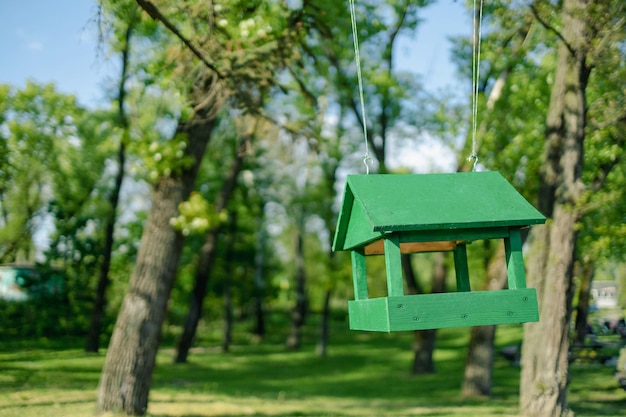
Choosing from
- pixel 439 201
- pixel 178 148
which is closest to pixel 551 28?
pixel 178 148

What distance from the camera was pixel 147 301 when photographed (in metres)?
9.23

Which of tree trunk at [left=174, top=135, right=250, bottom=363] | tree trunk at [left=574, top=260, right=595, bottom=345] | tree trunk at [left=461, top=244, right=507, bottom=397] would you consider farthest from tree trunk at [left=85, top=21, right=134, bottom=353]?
tree trunk at [left=574, top=260, right=595, bottom=345]

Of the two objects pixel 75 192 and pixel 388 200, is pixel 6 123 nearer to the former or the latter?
pixel 75 192

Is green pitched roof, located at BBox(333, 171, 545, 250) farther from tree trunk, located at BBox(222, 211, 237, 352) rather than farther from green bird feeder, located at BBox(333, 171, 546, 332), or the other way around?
tree trunk, located at BBox(222, 211, 237, 352)

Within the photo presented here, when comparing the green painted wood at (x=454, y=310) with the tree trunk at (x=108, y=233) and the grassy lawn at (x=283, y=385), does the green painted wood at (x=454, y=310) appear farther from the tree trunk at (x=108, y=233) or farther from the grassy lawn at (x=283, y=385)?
the tree trunk at (x=108, y=233)

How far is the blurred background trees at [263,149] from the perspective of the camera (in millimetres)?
9406

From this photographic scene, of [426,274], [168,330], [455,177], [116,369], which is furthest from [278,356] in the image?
[426,274]

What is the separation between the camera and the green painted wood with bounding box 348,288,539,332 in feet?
14.3

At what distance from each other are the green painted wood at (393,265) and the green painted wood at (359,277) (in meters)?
0.94

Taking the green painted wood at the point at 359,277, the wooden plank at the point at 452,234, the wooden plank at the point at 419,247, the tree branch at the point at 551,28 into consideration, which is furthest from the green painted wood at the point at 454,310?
the tree branch at the point at 551,28

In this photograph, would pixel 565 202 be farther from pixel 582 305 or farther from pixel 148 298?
pixel 582 305

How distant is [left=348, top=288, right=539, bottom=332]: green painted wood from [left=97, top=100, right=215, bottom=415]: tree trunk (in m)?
5.32

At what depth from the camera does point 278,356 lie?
2609 cm

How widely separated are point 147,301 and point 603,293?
85.3 feet
